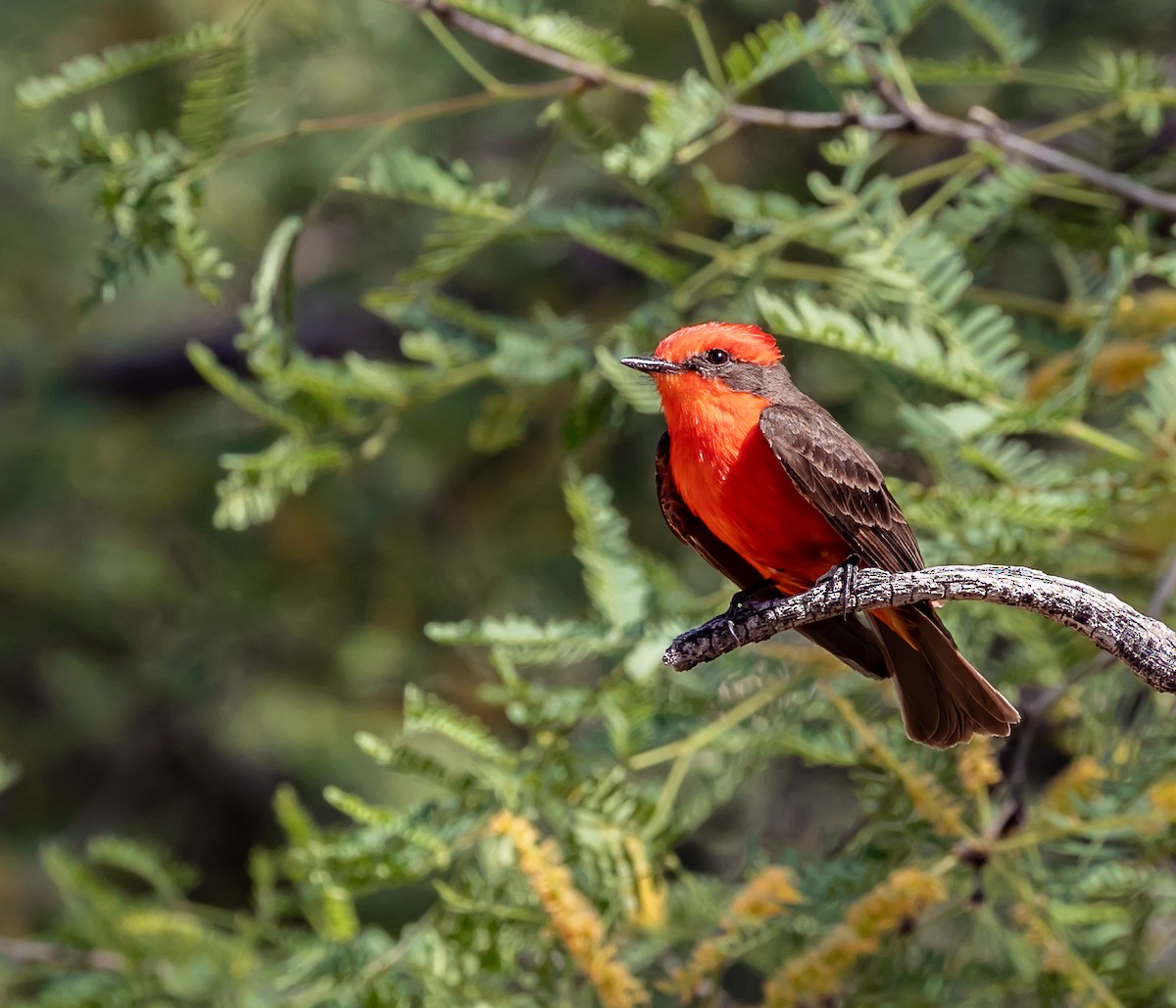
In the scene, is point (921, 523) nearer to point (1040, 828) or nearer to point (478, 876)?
point (1040, 828)

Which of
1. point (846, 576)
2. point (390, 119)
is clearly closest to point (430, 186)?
point (390, 119)

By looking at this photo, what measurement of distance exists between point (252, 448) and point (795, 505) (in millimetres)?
3358

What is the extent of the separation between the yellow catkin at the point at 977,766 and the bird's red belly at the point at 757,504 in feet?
1.56

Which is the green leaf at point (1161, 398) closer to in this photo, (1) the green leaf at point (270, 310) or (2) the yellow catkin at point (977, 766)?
(2) the yellow catkin at point (977, 766)

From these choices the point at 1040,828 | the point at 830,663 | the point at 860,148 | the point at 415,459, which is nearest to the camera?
the point at 1040,828

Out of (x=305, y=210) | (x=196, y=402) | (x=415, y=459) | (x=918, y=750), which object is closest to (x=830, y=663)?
(x=918, y=750)

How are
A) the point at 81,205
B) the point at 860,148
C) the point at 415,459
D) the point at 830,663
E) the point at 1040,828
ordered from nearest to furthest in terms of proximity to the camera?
the point at 1040,828 → the point at 830,663 → the point at 860,148 → the point at 415,459 → the point at 81,205

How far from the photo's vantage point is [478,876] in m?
3.57

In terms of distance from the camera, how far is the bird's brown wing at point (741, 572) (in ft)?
10.7

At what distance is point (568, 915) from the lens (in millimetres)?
3092

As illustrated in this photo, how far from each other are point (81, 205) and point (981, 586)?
5.65 m

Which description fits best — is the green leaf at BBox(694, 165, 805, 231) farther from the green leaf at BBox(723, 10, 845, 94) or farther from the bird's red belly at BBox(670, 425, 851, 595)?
the bird's red belly at BBox(670, 425, 851, 595)

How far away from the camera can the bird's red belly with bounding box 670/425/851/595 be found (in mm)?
3270

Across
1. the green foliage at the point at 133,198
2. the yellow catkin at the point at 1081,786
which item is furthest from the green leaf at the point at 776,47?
the yellow catkin at the point at 1081,786
